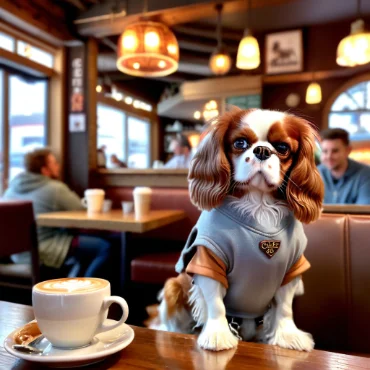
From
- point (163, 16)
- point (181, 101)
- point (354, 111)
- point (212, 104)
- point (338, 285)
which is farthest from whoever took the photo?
point (181, 101)

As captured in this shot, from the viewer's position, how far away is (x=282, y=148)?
81cm

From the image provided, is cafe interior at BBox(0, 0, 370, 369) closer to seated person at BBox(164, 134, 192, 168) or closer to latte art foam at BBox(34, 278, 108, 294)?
latte art foam at BBox(34, 278, 108, 294)

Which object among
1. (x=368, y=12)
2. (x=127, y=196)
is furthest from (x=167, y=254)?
(x=368, y=12)

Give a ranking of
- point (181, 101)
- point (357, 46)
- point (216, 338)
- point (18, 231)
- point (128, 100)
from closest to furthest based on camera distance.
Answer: point (216, 338)
point (18, 231)
point (357, 46)
point (181, 101)
point (128, 100)

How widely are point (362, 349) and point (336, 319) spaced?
12cm

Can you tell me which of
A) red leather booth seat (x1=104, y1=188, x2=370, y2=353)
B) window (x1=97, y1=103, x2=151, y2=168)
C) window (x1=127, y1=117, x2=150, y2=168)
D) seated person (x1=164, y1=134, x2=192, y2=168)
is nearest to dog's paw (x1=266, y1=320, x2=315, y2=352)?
red leather booth seat (x1=104, y1=188, x2=370, y2=353)

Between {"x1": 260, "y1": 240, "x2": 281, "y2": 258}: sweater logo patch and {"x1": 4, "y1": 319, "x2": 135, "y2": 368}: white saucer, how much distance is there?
339 mm

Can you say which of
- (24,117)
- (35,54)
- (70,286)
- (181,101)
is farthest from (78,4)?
(181,101)

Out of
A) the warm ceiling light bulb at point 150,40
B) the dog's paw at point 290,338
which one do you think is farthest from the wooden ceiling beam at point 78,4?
the dog's paw at point 290,338

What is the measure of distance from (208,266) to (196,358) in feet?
0.74

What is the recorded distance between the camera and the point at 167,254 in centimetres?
263

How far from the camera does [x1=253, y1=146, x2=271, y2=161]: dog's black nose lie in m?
0.77

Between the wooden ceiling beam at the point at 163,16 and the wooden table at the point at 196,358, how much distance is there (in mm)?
3022

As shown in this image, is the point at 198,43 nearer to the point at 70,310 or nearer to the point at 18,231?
the point at 18,231
